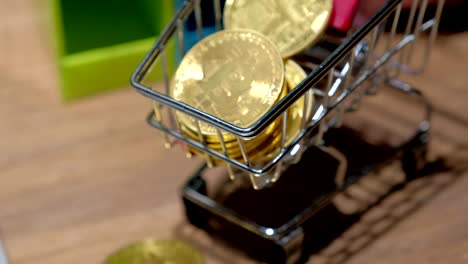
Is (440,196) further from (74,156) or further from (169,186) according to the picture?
(74,156)

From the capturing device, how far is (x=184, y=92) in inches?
24.6

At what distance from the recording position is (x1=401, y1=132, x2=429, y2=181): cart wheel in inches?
29.9

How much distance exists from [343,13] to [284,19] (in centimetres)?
6

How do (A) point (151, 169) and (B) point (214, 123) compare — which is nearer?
(B) point (214, 123)

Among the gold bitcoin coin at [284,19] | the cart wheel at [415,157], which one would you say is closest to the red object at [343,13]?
the gold bitcoin coin at [284,19]

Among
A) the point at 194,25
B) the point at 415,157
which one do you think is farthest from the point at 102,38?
the point at 415,157

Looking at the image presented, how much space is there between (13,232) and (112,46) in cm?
29

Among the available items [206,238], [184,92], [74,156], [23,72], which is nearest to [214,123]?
[184,92]

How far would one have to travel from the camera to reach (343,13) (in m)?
0.66

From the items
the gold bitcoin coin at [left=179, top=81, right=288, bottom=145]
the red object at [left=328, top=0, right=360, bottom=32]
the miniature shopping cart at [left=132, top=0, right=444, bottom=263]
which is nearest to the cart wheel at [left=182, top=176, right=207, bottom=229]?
the miniature shopping cart at [left=132, top=0, right=444, bottom=263]

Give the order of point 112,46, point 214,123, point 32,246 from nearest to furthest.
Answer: point 214,123
point 32,246
point 112,46

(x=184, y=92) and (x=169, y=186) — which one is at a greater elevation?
(x=184, y=92)

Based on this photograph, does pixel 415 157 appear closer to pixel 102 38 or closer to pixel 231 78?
pixel 231 78

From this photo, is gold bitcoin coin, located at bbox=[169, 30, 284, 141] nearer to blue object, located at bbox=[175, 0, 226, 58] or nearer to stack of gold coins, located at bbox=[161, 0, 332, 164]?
stack of gold coins, located at bbox=[161, 0, 332, 164]
